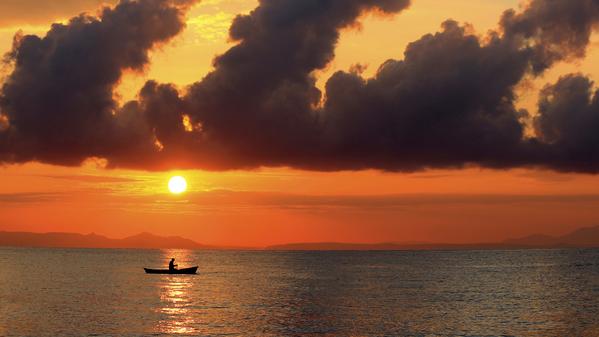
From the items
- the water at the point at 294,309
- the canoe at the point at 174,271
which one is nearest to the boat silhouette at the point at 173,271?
the canoe at the point at 174,271

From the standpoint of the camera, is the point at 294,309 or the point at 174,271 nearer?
the point at 294,309

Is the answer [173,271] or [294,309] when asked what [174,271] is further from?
[294,309]

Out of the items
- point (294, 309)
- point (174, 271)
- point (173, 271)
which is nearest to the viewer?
point (294, 309)

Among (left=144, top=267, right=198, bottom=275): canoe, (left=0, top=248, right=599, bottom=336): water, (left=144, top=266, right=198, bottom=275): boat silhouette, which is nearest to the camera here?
(left=0, top=248, right=599, bottom=336): water

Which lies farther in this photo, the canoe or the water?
the canoe

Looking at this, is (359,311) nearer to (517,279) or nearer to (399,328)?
(399,328)

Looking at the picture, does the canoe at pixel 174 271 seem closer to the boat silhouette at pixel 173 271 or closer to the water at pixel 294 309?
the boat silhouette at pixel 173 271

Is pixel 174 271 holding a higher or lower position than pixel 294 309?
higher

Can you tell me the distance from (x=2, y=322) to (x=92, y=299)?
3192cm

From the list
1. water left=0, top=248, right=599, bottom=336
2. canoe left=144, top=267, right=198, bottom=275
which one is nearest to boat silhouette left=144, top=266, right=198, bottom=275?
canoe left=144, top=267, right=198, bottom=275

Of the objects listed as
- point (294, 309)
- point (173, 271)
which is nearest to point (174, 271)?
point (173, 271)

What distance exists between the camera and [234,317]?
96.8m

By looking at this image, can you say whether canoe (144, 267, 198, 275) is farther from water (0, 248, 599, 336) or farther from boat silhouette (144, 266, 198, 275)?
water (0, 248, 599, 336)

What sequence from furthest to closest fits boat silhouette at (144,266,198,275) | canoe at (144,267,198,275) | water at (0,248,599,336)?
canoe at (144,267,198,275)
boat silhouette at (144,266,198,275)
water at (0,248,599,336)
